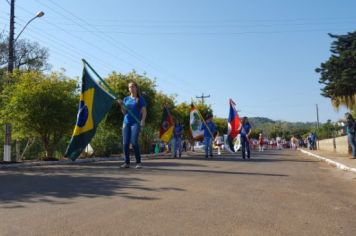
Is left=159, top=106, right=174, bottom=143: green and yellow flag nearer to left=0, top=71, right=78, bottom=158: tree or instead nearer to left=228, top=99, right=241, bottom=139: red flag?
left=228, top=99, right=241, bottom=139: red flag

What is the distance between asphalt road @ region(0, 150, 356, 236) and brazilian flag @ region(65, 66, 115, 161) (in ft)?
10.4

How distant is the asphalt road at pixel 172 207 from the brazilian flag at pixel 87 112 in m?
3.18

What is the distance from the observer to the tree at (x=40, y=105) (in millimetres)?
18953

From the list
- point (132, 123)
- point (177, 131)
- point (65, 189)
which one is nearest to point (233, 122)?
point (177, 131)

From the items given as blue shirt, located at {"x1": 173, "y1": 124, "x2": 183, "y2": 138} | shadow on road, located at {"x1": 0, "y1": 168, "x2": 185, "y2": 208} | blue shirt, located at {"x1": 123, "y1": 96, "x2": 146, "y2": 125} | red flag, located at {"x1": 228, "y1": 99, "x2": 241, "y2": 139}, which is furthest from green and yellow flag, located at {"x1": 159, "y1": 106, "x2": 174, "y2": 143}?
shadow on road, located at {"x1": 0, "y1": 168, "x2": 185, "y2": 208}

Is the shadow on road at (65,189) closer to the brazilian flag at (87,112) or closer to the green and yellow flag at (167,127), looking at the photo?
the brazilian flag at (87,112)

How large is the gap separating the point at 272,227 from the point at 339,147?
2896 centimetres

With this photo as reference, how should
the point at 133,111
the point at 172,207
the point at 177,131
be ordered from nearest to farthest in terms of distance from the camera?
1. the point at 172,207
2. the point at 133,111
3. the point at 177,131

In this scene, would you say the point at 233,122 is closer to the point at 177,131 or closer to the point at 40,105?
the point at 177,131

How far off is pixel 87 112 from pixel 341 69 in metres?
14.6

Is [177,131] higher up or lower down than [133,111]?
higher up

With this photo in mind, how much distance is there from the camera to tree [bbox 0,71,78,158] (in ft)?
62.2

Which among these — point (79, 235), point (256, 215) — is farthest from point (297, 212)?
point (79, 235)

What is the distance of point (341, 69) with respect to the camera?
23.0 metres
